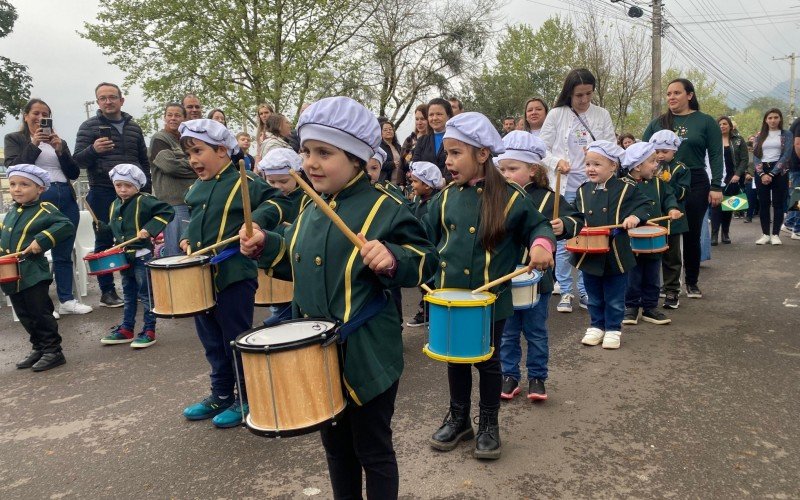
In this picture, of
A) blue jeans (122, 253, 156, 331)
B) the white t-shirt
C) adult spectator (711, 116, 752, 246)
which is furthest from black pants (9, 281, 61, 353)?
the white t-shirt

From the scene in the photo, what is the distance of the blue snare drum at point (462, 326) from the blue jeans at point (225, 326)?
1.48 meters

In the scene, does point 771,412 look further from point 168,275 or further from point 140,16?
point 140,16

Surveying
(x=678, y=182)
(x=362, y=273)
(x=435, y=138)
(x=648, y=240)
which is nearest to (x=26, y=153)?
(x=435, y=138)


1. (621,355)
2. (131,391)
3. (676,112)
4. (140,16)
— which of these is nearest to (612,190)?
(621,355)

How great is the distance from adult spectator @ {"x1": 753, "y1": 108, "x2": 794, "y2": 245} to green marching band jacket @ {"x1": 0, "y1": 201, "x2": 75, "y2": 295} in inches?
415

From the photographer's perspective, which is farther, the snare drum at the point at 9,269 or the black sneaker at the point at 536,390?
the snare drum at the point at 9,269

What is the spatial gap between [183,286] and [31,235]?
8.49 feet

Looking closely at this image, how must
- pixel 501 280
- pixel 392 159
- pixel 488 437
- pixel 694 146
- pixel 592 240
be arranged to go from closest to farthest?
pixel 501 280
pixel 488 437
pixel 592 240
pixel 694 146
pixel 392 159

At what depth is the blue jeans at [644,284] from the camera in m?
5.93

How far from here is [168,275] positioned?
12.3ft

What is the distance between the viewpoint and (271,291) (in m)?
4.40

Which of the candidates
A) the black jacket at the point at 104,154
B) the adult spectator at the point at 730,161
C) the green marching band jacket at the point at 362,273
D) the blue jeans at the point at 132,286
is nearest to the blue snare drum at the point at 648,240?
the green marching band jacket at the point at 362,273

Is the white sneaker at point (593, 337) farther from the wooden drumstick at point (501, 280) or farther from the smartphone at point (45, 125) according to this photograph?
the smartphone at point (45, 125)

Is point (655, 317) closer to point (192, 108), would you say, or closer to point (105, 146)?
point (192, 108)
